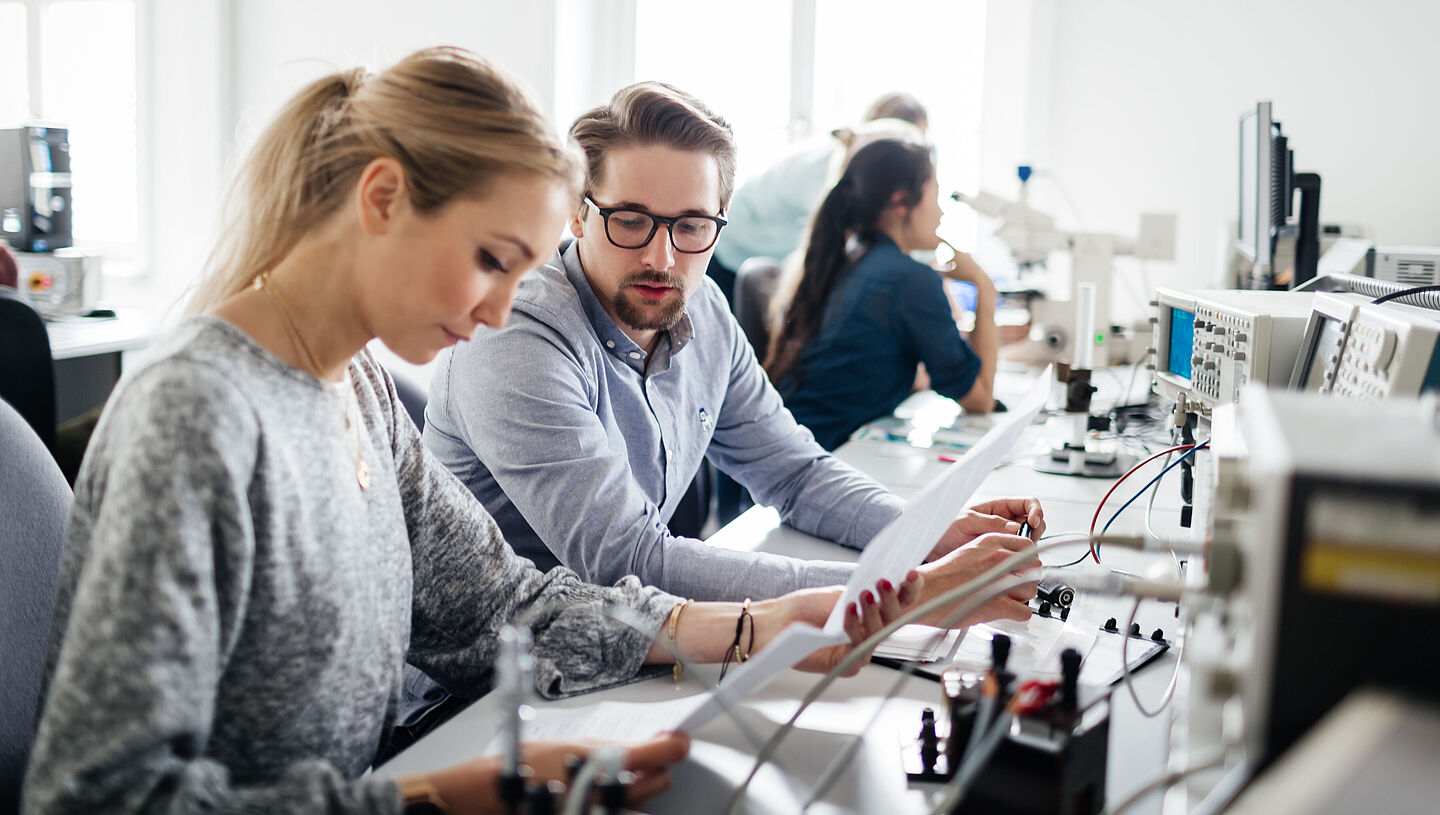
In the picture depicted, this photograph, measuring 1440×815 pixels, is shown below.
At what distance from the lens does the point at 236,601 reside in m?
0.73

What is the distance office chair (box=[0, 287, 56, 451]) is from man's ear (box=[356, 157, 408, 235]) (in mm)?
1695

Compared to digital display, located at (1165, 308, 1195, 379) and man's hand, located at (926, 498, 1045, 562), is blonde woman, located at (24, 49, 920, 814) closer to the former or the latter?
man's hand, located at (926, 498, 1045, 562)

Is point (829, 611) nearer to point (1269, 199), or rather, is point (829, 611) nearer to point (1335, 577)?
point (1335, 577)

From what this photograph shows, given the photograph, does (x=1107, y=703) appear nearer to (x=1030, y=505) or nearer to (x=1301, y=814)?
(x=1301, y=814)

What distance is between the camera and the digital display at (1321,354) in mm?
1051

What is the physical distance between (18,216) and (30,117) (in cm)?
236

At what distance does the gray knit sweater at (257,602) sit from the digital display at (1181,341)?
2.80 feet

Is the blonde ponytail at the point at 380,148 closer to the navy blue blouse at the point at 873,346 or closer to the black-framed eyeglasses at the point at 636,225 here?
the black-framed eyeglasses at the point at 636,225

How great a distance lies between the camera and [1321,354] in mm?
1106

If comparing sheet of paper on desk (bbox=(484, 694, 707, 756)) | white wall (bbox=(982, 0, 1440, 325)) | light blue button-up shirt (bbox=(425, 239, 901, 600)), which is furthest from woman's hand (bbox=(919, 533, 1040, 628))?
white wall (bbox=(982, 0, 1440, 325))

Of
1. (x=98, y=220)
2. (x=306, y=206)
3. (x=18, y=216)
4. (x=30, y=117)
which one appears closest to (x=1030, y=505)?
(x=306, y=206)

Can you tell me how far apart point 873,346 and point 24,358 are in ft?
5.78

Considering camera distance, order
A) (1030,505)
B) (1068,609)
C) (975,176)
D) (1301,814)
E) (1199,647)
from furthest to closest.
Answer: (975,176) < (1030,505) < (1068,609) < (1199,647) < (1301,814)

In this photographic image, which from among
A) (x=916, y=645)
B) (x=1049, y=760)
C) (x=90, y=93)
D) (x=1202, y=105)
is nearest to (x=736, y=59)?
(x=1202, y=105)
